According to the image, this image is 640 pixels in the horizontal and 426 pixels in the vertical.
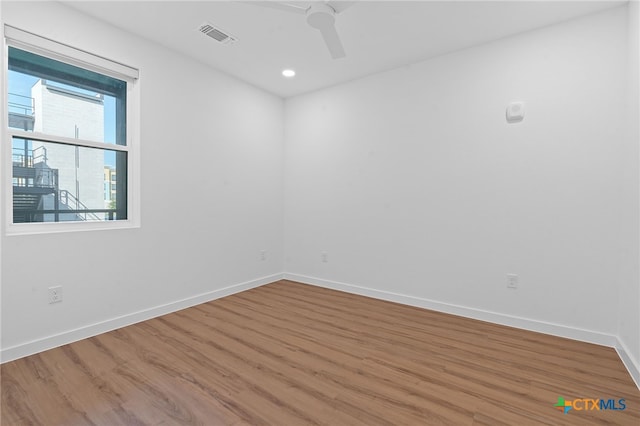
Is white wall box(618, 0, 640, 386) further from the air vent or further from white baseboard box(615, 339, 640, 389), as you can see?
the air vent

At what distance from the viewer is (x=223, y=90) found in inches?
141

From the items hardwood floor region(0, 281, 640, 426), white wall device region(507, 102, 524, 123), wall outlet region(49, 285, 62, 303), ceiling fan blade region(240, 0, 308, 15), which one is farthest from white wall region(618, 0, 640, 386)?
wall outlet region(49, 285, 62, 303)

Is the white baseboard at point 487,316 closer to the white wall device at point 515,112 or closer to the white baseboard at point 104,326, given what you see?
the white baseboard at point 104,326

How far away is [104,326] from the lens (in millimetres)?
2559

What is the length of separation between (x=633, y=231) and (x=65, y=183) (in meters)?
4.35

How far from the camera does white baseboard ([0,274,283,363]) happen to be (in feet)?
6.97

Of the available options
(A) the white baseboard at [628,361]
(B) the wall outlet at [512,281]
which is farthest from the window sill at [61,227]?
(A) the white baseboard at [628,361]

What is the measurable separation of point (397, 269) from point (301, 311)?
1209mm

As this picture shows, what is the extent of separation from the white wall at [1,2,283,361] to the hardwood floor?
304 mm

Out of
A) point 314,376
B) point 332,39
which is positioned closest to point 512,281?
point 314,376

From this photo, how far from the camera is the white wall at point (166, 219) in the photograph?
222 centimetres

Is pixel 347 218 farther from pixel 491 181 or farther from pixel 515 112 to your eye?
pixel 515 112

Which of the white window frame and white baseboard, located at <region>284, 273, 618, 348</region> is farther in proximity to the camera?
white baseboard, located at <region>284, 273, 618, 348</region>

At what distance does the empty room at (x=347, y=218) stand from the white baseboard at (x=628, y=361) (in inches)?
0.8
